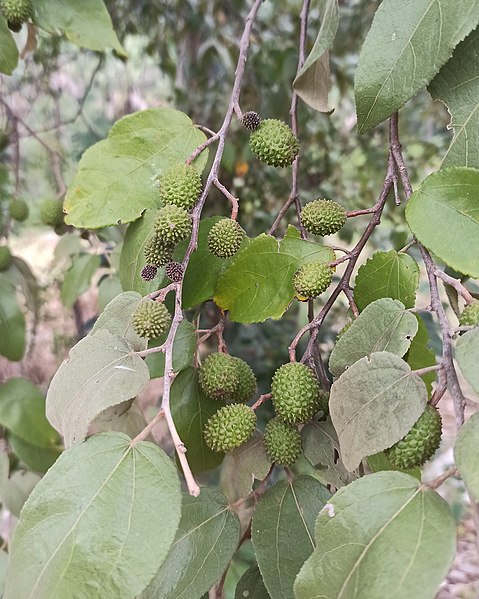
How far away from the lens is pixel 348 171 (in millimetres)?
2361

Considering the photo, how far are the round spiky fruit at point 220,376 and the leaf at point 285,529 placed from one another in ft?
0.34

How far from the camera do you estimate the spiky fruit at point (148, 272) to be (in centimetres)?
60

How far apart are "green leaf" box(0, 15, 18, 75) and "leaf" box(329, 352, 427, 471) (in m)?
0.66

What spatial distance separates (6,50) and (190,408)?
0.56m

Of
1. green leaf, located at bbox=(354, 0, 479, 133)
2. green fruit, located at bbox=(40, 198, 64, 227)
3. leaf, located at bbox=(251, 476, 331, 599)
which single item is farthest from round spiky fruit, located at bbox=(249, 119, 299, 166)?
green fruit, located at bbox=(40, 198, 64, 227)

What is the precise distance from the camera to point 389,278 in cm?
60

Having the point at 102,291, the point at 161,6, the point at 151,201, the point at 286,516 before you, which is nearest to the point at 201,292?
the point at 151,201

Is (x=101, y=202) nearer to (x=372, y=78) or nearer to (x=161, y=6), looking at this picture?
(x=372, y=78)

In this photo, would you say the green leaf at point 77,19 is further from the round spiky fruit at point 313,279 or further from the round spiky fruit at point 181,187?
the round spiky fruit at point 313,279

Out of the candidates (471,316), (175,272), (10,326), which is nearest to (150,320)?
(175,272)

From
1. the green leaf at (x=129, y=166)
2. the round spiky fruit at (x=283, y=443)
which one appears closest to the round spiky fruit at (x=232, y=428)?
the round spiky fruit at (x=283, y=443)

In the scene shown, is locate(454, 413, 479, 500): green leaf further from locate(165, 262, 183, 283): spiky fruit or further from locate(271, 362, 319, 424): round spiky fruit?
locate(165, 262, 183, 283): spiky fruit

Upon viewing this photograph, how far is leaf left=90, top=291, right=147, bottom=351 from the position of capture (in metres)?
0.58

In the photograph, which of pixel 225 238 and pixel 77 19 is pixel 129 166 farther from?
pixel 77 19
